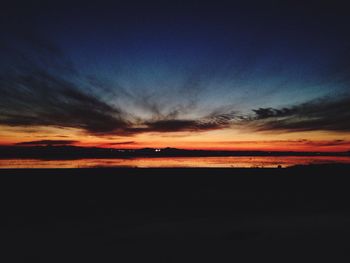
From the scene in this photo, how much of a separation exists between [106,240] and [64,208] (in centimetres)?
627

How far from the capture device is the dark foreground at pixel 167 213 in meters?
8.76

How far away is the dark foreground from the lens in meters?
8.76

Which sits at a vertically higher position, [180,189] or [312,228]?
[180,189]

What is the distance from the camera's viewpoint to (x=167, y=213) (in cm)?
1298

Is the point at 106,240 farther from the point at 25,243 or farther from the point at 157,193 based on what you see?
the point at 157,193

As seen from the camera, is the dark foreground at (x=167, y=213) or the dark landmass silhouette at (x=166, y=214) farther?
the dark foreground at (x=167, y=213)

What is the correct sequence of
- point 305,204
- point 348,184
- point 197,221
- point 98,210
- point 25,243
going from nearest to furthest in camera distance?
point 25,243 → point 197,221 → point 98,210 → point 305,204 → point 348,184

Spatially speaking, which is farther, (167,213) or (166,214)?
(167,213)

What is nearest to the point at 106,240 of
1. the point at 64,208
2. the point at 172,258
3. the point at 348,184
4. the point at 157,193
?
the point at 172,258

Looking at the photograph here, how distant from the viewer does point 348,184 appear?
838 inches

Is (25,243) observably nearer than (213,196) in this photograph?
Yes

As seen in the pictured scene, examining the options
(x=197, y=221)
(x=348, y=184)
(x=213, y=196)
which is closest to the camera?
(x=197, y=221)

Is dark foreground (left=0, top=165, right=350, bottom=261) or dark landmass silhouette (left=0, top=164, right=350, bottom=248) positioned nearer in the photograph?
dark landmass silhouette (left=0, top=164, right=350, bottom=248)

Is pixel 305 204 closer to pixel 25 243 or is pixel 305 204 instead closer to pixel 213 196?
pixel 213 196
